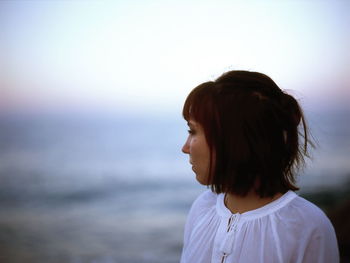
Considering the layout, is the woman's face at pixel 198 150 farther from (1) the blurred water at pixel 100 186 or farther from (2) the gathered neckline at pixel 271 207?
(1) the blurred water at pixel 100 186

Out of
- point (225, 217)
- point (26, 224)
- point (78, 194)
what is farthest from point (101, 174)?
point (225, 217)

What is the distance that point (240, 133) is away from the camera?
4.40 ft

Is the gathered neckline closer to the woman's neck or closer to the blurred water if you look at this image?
the woman's neck

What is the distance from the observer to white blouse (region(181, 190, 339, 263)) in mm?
1286

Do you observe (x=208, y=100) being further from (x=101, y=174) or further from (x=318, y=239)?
(x=101, y=174)

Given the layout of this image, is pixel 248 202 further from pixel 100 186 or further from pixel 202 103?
pixel 100 186

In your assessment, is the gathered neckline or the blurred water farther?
the blurred water

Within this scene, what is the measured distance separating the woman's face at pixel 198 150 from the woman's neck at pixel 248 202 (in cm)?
13

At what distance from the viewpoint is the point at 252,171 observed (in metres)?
1.39

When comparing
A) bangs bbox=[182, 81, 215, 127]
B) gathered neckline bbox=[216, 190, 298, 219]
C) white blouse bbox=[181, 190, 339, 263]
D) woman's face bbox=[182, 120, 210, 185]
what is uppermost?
bangs bbox=[182, 81, 215, 127]

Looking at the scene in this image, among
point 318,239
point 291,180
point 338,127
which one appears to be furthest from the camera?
point 338,127

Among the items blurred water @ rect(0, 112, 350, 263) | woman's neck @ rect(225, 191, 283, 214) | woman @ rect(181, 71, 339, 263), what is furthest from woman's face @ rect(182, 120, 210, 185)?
blurred water @ rect(0, 112, 350, 263)

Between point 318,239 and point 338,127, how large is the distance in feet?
90.4

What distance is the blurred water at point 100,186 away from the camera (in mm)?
9008
